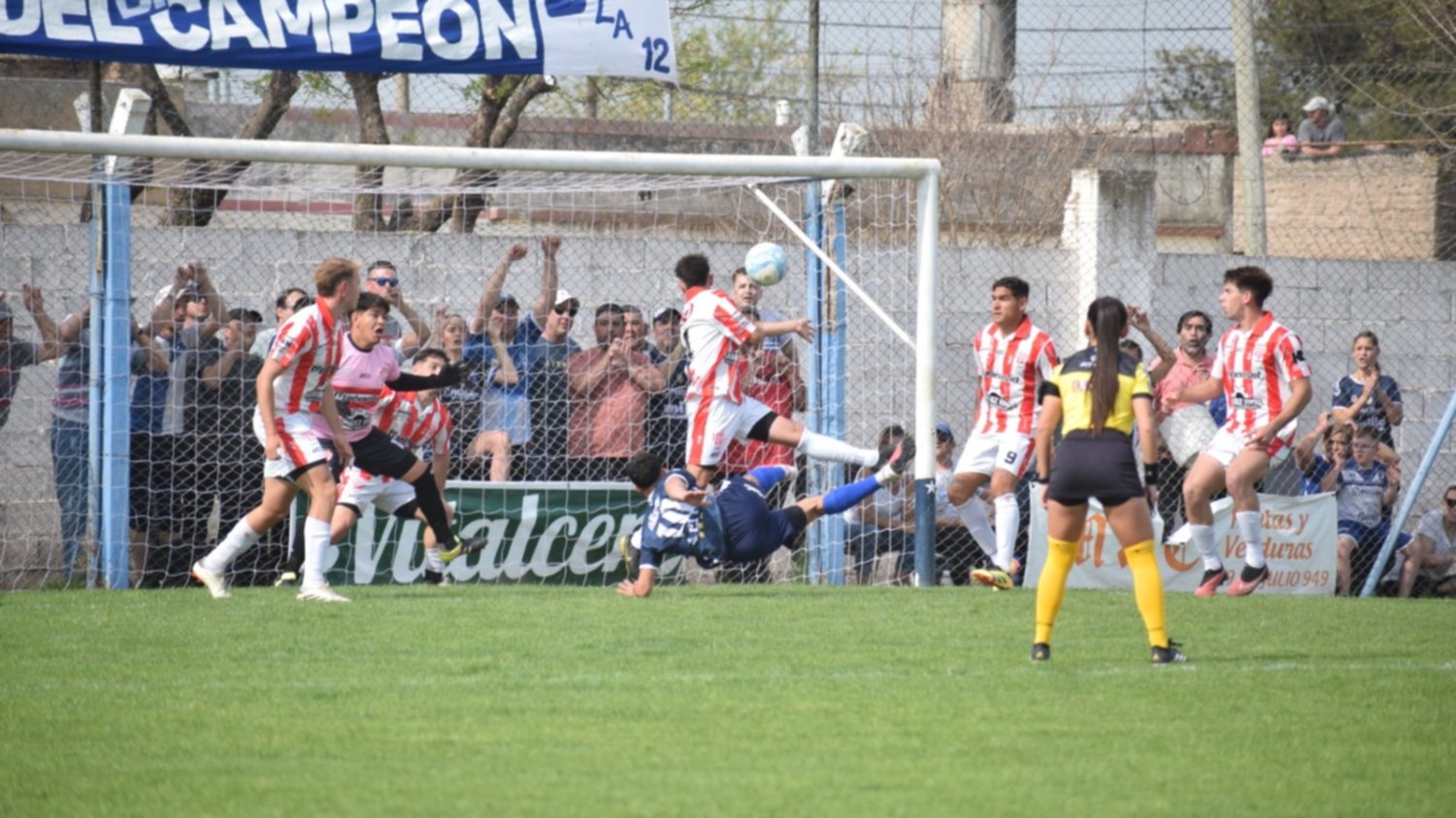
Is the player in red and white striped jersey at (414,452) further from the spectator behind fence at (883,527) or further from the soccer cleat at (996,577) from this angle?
the soccer cleat at (996,577)

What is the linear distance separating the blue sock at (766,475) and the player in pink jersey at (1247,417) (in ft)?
8.84

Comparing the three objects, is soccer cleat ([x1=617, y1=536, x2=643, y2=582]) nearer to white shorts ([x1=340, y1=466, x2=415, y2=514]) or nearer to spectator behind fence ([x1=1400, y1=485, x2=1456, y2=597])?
white shorts ([x1=340, y1=466, x2=415, y2=514])

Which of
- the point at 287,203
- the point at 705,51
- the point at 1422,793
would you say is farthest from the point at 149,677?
the point at 705,51

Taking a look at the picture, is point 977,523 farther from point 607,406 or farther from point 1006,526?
point 607,406

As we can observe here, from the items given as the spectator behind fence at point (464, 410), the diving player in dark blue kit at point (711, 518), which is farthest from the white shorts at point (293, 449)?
the spectator behind fence at point (464, 410)

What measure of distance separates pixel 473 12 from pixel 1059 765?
8237 millimetres

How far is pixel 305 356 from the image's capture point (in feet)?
34.2

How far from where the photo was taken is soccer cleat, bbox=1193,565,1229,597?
11828 millimetres

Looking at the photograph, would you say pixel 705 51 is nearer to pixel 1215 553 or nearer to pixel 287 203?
pixel 287 203

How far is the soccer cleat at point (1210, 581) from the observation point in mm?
11828

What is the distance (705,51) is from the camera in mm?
22625

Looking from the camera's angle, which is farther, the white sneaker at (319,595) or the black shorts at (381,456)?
the black shorts at (381,456)

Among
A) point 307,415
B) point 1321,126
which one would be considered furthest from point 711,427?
point 1321,126

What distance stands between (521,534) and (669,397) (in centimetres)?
164
